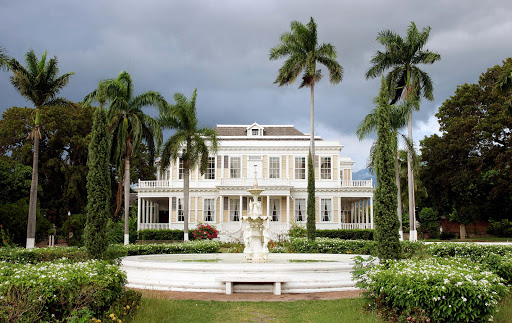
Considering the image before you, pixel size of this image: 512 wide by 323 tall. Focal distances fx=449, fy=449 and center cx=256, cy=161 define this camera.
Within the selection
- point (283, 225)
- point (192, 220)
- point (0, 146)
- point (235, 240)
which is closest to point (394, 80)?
point (283, 225)

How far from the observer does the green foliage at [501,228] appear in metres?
38.2

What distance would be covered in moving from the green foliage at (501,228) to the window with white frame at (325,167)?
1523 cm

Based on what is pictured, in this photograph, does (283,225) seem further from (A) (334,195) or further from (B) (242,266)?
(B) (242,266)

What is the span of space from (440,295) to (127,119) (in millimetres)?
22319

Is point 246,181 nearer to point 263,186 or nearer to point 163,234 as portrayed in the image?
point 263,186

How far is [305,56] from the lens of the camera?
2602 cm

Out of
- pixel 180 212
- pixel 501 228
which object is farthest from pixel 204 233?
pixel 501 228

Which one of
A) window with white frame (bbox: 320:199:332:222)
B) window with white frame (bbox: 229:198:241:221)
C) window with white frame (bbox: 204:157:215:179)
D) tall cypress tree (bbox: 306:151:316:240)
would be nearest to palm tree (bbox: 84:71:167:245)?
tall cypress tree (bbox: 306:151:316:240)

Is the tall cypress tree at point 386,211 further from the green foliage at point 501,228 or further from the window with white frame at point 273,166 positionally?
the green foliage at point 501,228

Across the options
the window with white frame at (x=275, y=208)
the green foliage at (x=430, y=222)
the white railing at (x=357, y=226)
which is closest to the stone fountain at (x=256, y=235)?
the white railing at (x=357, y=226)

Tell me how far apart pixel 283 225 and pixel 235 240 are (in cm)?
441

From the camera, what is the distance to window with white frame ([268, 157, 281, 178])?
124 feet

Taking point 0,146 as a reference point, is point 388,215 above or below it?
below

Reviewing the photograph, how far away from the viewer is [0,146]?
36.6 meters
